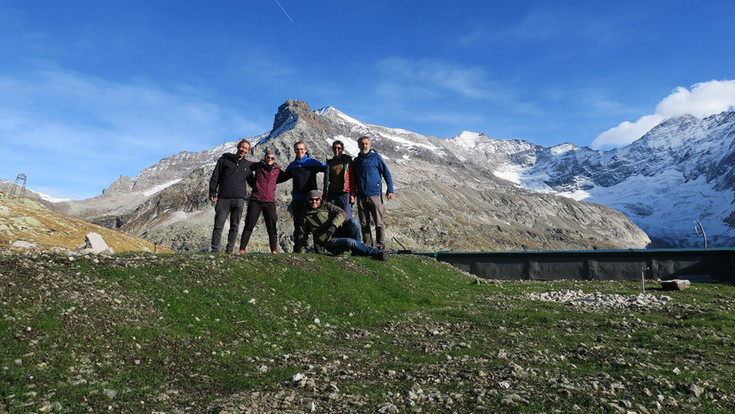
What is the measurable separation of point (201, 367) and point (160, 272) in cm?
467

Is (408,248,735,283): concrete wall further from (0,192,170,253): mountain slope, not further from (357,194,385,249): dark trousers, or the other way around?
(0,192,170,253): mountain slope

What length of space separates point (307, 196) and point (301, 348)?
8.80 m

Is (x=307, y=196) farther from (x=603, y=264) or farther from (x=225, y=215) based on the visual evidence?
(x=603, y=264)

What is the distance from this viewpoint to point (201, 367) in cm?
792

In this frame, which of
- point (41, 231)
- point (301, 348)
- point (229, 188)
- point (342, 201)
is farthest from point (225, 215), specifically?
point (41, 231)

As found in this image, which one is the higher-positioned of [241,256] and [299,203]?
[299,203]

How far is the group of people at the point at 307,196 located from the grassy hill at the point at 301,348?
9.75 ft

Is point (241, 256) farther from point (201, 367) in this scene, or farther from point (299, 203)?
point (201, 367)

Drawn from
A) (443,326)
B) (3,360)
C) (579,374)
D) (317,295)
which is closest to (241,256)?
(317,295)

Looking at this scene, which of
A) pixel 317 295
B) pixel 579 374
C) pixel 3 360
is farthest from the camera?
pixel 317 295

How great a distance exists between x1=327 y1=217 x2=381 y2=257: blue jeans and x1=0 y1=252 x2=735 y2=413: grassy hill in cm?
346

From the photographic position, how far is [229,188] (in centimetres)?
1692

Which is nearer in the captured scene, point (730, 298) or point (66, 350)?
point (66, 350)

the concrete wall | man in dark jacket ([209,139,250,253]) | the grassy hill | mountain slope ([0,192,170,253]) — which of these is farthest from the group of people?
the concrete wall
